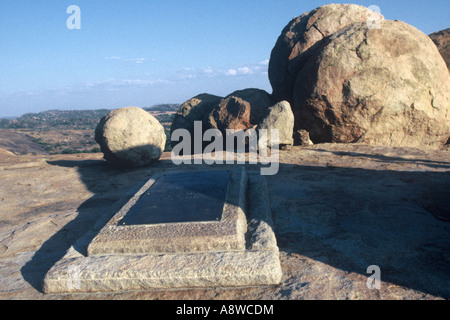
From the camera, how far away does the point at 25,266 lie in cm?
292

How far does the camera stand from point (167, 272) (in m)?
2.48

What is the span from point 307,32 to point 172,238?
7448mm

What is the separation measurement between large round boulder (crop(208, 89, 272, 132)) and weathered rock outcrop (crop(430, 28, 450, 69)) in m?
5.05

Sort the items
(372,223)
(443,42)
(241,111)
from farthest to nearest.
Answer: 1. (443,42)
2. (241,111)
3. (372,223)

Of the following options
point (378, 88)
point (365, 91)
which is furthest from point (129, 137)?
point (378, 88)

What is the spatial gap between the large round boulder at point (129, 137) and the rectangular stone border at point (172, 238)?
10.7 feet

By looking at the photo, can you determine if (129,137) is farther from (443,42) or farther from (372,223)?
(443,42)

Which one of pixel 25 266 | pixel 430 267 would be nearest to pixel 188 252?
pixel 25 266

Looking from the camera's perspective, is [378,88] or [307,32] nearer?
[378,88]

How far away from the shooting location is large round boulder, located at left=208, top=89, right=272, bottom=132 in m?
8.37

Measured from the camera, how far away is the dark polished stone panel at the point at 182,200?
3.12 meters

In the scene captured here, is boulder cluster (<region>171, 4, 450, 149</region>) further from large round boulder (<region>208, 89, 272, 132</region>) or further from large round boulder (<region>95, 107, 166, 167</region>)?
large round boulder (<region>95, 107, 166, 167</region>)

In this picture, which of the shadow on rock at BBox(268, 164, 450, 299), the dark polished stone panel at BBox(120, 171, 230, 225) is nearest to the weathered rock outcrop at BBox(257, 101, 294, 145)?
the shadow on rock at BBox(268, 164, 450, 299)
